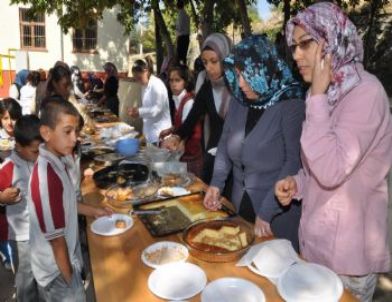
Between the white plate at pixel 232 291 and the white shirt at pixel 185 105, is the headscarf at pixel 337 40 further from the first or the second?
the white shirt at pixel 185 105

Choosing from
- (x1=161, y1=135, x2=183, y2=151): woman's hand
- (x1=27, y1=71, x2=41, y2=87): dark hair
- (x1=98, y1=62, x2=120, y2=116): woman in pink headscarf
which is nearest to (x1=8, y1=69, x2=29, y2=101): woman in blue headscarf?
(x1=27, y1=71, x2=41, y2=87): dark hair

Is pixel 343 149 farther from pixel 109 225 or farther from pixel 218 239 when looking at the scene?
pixel 109 225

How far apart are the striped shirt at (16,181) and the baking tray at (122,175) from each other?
41 cm

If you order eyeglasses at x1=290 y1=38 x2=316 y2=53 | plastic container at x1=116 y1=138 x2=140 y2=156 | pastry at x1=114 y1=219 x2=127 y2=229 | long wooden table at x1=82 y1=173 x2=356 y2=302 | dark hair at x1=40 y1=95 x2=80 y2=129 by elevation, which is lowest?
long wooden table at x1=82 y1=173 x2=356 y2=302

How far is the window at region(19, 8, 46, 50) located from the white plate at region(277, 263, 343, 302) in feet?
58.4

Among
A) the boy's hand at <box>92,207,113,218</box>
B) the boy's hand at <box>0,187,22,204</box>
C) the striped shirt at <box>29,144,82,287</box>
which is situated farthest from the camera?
the boy's hand at <box>0,187,22,204</box>

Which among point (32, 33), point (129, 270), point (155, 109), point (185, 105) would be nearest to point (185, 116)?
point (185, 105)

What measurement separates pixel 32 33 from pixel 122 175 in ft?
55.2

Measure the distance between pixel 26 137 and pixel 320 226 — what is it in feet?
5.13

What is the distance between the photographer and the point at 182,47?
748 cm

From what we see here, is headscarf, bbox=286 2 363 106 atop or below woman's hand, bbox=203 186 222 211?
atop

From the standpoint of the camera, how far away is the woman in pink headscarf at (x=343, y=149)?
1237 millimetres

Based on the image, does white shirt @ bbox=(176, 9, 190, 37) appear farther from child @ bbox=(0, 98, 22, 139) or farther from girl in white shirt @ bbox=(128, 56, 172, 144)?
child @ bbox=(0, 98, 22, 139)

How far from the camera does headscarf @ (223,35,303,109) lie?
178cm
